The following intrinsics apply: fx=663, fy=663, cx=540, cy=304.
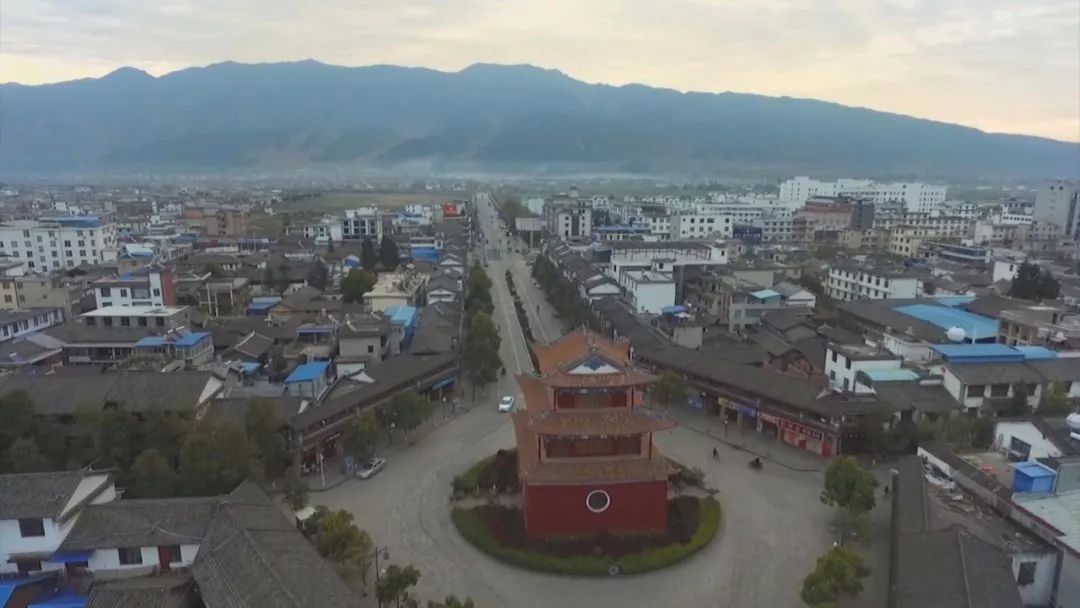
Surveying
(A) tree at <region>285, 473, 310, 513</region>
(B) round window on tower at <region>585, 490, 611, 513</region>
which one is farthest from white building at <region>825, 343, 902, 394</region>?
(A) tree at <region>285, 473, 310, 513</region>

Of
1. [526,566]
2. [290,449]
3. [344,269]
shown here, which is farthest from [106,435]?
[344,269]

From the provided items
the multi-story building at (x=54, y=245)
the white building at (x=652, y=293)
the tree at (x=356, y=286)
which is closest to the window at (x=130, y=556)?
the tree at (x=356, y=286)

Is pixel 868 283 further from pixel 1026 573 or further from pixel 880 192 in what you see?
pixel 880 192

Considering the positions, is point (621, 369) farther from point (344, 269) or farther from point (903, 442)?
point (344, 269)

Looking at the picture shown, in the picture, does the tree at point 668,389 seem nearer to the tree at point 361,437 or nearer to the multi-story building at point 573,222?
the tree at point 361,437

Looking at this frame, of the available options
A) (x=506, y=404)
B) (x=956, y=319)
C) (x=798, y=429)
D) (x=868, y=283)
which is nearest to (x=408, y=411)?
(x=506, y=404)

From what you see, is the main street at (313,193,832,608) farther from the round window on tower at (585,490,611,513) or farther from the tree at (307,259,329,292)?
the tree at (307,259,329,292)
